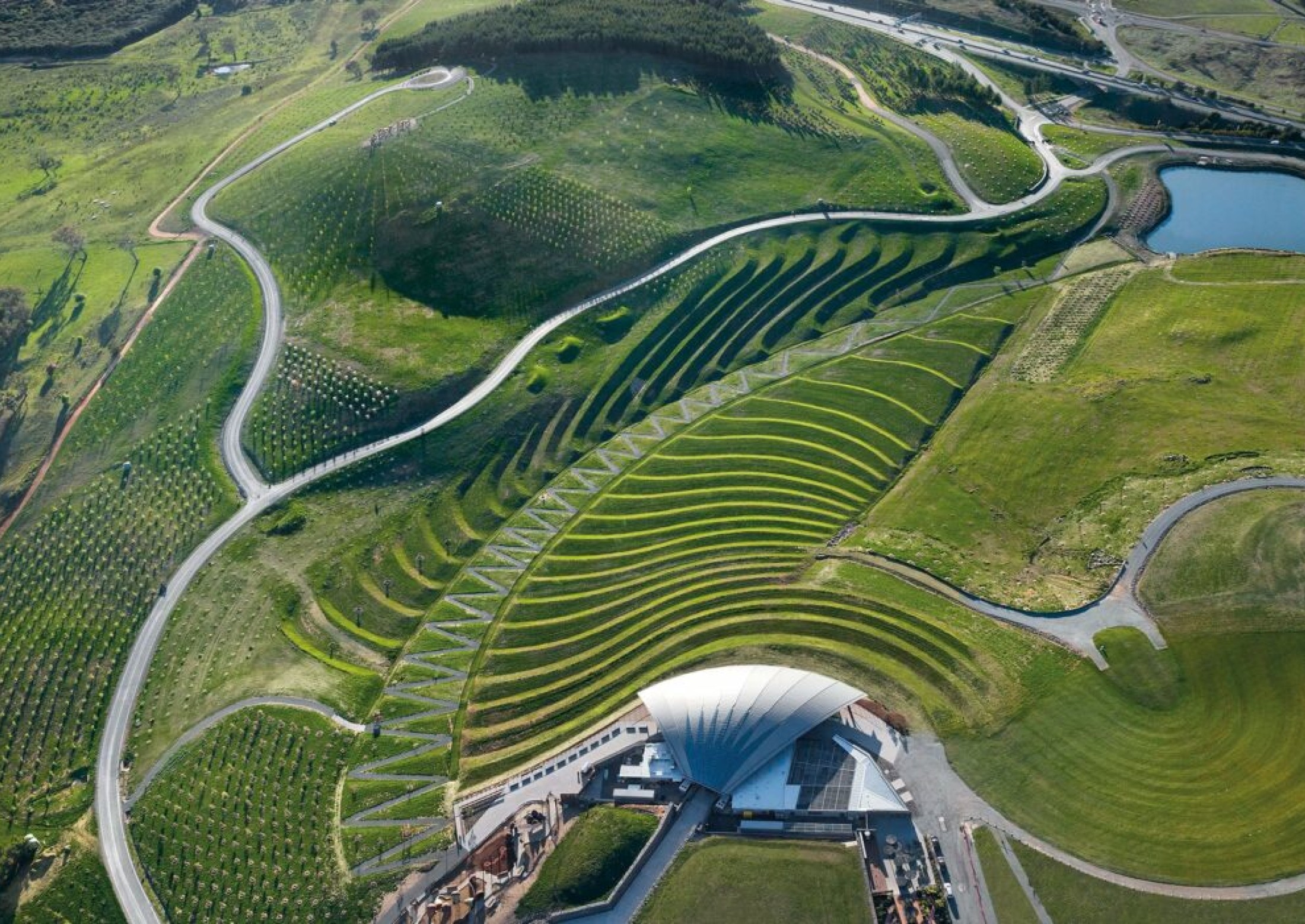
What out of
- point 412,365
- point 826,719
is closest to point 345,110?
point 412,365

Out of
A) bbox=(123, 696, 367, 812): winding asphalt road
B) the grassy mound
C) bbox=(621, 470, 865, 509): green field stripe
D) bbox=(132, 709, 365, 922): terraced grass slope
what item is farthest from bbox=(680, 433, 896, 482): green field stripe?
bbox=(132, 709, 365, 922): terraced grass slope

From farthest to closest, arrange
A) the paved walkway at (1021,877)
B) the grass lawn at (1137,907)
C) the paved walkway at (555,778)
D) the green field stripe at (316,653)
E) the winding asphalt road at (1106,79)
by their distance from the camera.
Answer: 1. the winding asphalt road at (1106,79)
2. the green field stripe at (316,653)
3. the paved walkway at (555,778)
4. the paved walkway at (1021,877)
5. the grass lawn at (1137,907)

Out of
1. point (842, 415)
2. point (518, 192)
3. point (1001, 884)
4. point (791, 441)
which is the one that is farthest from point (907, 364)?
point (1001, 884)

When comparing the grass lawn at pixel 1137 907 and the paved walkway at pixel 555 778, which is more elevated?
the paved walkway at pixel 555 778

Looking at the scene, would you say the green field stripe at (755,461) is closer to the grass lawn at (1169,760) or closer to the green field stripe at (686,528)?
the green field stripe at (686,528)

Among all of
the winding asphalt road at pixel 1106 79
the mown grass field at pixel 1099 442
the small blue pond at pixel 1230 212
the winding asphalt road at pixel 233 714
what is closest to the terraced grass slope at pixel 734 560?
the mown grass field at pixel 1099 442

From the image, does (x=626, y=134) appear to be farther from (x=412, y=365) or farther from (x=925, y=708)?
(x=925, y=708)
